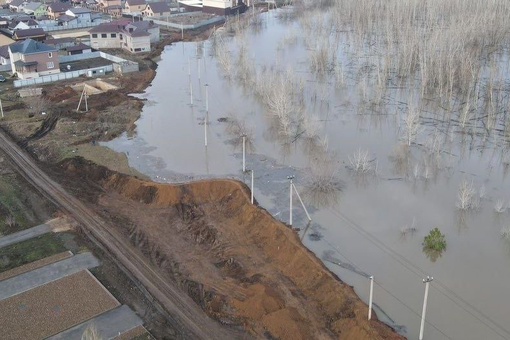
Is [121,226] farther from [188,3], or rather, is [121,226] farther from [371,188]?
[188,3]

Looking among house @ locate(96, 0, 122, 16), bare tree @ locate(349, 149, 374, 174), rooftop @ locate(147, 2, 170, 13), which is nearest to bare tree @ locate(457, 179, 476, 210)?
bare tree @ locate(349, 149, 374, 174)

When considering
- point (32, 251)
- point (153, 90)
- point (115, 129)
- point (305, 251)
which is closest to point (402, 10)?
point (153, 90)

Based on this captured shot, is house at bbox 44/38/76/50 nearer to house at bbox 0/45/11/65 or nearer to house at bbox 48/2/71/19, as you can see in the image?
house at bbox 0/45/11/65

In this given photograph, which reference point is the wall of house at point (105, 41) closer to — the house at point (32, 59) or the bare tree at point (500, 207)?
the house at point (32, 59)

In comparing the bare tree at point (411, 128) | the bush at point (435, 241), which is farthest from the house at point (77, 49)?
the bush at point (435, 241)

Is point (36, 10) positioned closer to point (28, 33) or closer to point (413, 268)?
point (28, 33)

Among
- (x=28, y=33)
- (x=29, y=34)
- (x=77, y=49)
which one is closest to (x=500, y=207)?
(x=77, y=49)
